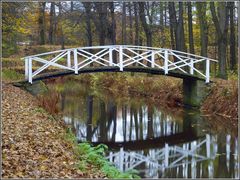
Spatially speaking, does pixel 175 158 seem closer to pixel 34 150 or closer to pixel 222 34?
pixel 34 150

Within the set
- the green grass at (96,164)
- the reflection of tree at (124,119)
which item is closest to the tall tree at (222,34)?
the reflection of tree at (124,119)

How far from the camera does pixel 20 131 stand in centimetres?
804

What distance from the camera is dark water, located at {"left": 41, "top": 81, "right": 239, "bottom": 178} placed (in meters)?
8.80

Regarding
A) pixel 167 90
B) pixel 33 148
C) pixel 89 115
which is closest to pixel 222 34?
pixel 167 90

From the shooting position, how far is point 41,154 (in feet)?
22.3

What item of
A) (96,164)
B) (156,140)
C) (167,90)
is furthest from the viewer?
(167,90)

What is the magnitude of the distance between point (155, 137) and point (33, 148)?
5.98m

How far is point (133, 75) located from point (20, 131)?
16326 mm

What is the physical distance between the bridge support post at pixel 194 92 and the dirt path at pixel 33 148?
811 centimetres

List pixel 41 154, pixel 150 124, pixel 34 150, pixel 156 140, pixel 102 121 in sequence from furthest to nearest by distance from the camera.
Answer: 1. pixel 102 121
2. pixel 150 124
3. pixel 156 140
4. pixel 34 150
5. pixel 41 154

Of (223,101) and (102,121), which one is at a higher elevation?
(223,101)

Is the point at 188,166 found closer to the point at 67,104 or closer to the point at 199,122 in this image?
the point at 199,122

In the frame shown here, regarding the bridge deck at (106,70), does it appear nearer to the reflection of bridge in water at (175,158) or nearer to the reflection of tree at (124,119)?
the reflection of tree at (124,119)

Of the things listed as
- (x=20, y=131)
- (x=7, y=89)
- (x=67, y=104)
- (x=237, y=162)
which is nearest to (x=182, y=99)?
(x=67, y=104)
